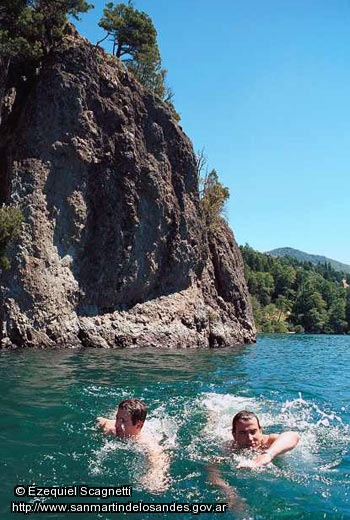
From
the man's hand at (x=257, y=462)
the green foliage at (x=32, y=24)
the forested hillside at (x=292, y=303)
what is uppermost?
the green foliage at (x=32, y=24)

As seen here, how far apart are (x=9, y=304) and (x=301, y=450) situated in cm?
2080

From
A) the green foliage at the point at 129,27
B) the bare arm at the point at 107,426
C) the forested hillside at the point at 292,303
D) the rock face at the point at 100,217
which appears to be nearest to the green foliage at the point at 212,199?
the rock face at the point at 100,217

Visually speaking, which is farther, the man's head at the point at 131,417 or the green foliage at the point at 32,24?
the green foliage at the point at 32,24

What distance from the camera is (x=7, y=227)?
25031mm

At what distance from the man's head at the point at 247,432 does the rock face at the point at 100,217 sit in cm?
2001

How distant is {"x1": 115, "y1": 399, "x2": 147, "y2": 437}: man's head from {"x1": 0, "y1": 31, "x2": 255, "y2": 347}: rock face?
18671mm

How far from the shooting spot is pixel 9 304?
26.0 metres

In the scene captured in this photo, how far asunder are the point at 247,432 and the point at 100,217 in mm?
25786

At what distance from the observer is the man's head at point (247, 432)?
7.89 metres

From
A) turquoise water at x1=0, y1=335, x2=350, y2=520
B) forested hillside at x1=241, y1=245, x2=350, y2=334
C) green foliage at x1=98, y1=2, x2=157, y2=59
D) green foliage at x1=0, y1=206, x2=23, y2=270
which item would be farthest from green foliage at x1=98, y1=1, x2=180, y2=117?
forested hillside at x1=241, y1=245, x2=350, y2=334

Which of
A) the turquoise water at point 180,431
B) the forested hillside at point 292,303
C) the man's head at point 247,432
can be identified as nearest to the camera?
the turquoise water at point 180,431

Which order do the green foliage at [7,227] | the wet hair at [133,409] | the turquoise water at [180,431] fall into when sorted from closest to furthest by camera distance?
the turquoise water at [180,431] < the wet hair at [133,409] < the green foliage at [7,227]

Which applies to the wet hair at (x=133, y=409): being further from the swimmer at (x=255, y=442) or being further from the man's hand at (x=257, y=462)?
the man's hand at (x=257, y=462)

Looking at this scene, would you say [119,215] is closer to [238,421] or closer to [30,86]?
[30,86]
